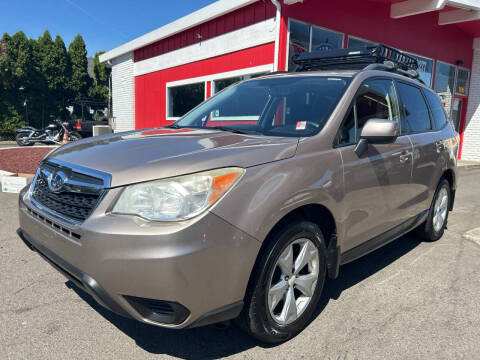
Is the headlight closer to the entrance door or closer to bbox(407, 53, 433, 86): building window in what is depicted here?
bbox(407, 53, 433, 86): building window

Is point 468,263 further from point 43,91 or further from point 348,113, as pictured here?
point 43,91

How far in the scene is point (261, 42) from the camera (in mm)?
9055

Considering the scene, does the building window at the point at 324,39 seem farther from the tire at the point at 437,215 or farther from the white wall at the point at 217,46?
the tire at the point at 437,215

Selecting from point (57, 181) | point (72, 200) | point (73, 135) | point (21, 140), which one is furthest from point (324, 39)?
point (21, 140)

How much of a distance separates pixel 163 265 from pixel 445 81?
14.9m

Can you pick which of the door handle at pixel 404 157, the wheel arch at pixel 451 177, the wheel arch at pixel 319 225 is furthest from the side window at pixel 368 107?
the wheel arch at pixel 451 177

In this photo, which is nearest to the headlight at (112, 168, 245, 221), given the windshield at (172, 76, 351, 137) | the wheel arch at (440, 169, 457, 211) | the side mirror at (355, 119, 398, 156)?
the windshield at (172, 76, 351, 137)

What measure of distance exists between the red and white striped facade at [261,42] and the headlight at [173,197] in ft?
23.9

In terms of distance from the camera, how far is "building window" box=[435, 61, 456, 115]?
1325cm

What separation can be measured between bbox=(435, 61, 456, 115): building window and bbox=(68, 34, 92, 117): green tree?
19383 millimetres

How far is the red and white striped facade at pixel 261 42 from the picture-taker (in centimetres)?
898

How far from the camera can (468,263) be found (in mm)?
3861

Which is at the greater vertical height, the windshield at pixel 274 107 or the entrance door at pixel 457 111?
the entrance door at pixel 457 111

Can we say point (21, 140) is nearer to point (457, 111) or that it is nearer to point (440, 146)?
point (440, 146)
